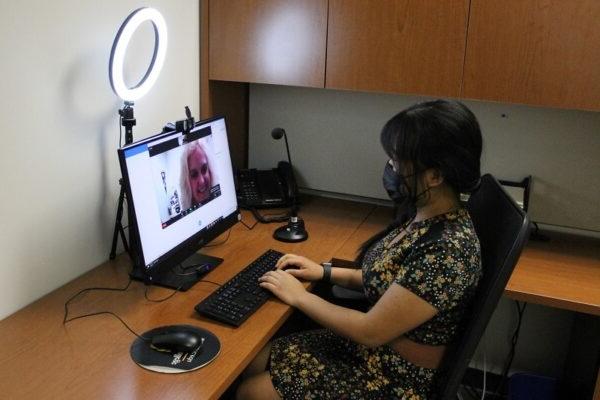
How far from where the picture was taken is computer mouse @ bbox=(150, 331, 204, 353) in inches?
49.0

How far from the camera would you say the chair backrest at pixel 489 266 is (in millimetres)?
1199

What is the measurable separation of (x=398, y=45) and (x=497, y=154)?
60 centimetres

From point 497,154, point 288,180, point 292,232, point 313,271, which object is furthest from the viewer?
point 288,180

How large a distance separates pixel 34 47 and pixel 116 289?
25.2 inches

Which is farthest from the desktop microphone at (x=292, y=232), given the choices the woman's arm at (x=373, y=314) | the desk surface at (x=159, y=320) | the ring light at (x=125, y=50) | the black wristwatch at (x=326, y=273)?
the ring light at (x=125, y=50)

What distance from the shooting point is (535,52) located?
67.7 inches

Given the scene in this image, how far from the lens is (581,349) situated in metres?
2.03

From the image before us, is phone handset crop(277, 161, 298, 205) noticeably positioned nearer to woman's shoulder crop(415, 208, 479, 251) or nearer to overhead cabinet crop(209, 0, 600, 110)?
overhead cabinet crop(209, 0, 600, 110)

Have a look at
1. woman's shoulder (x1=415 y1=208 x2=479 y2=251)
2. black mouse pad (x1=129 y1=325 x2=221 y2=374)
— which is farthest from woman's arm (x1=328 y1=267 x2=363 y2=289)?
black mouse pad (x1=129 y1=325 x2=221 y2=374)

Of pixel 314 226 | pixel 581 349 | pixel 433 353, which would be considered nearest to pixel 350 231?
pixel 314 226

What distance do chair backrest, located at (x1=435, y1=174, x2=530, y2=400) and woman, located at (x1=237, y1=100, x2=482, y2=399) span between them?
4 cm

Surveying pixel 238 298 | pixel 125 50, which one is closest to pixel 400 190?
pixel 238 298

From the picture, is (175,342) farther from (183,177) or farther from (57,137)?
(57,137)

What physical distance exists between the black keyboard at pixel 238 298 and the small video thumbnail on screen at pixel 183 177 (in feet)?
0.74
